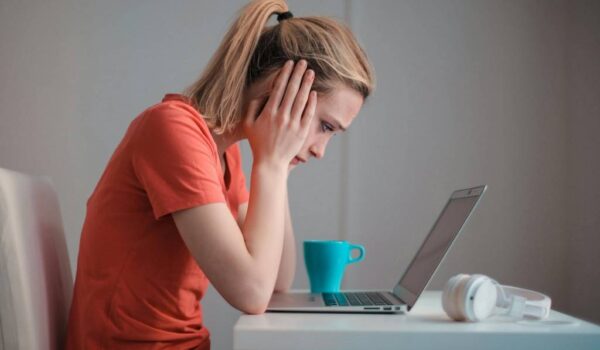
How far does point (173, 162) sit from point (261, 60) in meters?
0.31

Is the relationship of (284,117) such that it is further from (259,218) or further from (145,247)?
(145,247)

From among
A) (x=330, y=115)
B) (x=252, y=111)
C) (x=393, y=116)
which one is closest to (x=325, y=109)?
(x=330, y=115)

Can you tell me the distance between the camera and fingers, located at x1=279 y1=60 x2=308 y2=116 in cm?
112

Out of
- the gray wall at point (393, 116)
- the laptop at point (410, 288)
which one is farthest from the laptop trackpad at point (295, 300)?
the gray wall at point (393, 116)

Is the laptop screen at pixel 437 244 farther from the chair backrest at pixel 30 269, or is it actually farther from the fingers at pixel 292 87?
the chair backrest at pixel 30 269

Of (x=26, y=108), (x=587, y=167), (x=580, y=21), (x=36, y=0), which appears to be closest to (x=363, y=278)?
(x=587, y=167)

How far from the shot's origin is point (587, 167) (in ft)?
6.19

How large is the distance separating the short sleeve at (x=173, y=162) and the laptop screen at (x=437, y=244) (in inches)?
13.3

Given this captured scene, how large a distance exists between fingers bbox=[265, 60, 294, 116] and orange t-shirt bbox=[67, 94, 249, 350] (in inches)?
5.4

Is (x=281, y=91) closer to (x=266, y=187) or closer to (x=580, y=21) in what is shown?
(x=266, y=187)

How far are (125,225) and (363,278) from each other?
112cm

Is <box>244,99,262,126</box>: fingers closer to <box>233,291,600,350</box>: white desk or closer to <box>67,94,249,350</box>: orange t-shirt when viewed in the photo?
<box>67,94,249,350</box>: orange t-shirt

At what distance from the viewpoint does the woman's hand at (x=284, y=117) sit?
3.56 feet

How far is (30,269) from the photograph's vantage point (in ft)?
3.11
